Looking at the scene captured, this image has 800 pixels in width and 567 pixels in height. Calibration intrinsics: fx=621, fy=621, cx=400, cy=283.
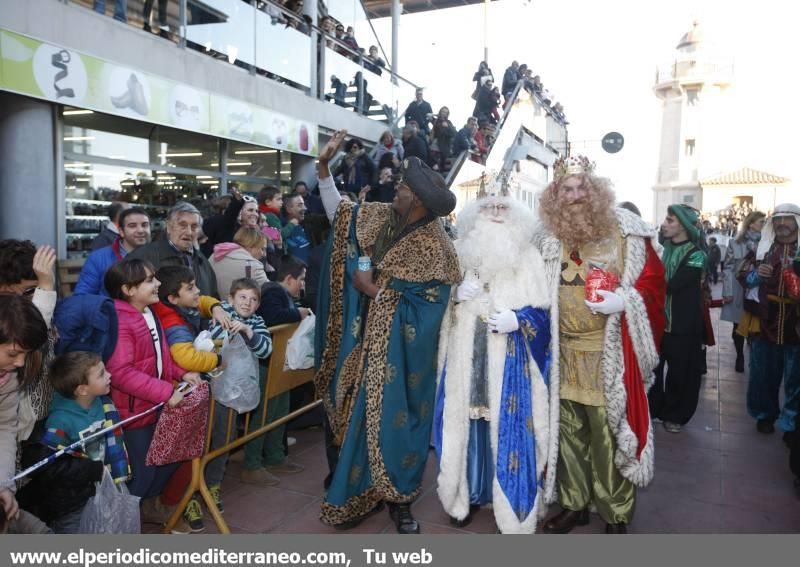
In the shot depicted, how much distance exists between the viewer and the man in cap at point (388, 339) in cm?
299

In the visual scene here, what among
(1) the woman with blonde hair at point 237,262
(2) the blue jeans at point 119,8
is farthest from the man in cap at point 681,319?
(2) the blue jeans at point 119,8

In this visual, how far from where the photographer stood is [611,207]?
3189 millimetres

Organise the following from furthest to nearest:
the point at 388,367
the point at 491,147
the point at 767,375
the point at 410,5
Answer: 1. the point at 410,5
2. the point at 491,147
3. the point at 767,375
4. the point at 388,367

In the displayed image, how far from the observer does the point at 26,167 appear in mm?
6531

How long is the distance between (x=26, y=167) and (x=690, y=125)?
5708 centimetres

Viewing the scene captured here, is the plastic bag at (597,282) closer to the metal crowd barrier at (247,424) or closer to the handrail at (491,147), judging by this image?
the metal crowd barrier at (247,424)

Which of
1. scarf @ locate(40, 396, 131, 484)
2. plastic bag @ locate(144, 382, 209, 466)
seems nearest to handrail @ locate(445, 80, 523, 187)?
plastic bag @ locate(144, 382, 209, 466)

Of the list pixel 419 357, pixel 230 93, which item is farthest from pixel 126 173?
pixel 419 357

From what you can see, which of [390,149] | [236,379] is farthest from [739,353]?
[390,149]

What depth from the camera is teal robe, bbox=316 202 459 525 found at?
299 centimetres

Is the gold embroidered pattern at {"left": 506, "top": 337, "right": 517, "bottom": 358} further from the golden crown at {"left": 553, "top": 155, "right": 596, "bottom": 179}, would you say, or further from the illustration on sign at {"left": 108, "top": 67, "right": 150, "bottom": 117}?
the illustration on sign at {"left": 108, "top": 67, "right": 150, "bottom": 117}

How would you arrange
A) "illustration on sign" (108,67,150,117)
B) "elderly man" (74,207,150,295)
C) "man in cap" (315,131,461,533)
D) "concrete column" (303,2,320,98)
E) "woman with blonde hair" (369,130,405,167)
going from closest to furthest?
1. "man in cap" (315,131,461,533)
2. "elderly man" (74,207,150,295)
3. "illustration on sign" (108,67,150,117)
4. "woman with blonde hair" (369,130,405,167)
5. "concrete column" (303,2,320,98)

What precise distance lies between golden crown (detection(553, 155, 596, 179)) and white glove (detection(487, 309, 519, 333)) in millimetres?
834

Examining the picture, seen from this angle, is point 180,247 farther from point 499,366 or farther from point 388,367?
point 499,366
